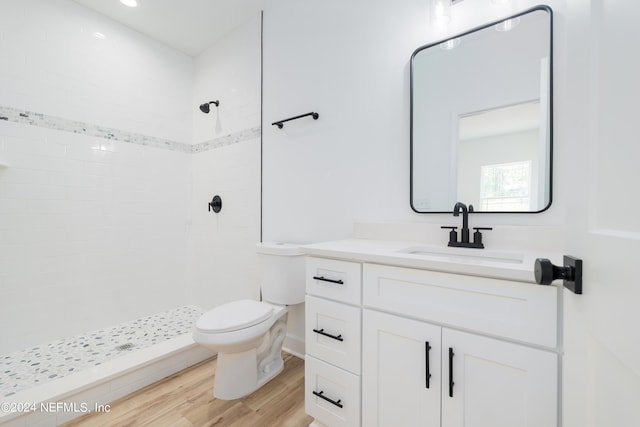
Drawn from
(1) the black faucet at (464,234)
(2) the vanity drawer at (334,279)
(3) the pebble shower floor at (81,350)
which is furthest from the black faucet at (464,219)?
(3) the pebble shower floor at (81,350)

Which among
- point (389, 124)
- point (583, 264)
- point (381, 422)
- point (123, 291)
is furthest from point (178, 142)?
point (583, 264)

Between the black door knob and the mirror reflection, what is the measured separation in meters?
0.80

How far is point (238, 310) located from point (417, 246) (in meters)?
1.04

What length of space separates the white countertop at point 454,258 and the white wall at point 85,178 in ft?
6.47

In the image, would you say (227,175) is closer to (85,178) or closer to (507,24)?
(85,178)

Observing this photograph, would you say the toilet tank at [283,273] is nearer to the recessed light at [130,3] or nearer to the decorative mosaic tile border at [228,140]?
the decorative mosaic tile border at [228,140]

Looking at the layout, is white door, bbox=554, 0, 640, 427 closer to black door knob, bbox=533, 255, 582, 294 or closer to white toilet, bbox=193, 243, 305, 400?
black door knob, bbox=533, 255, 582, 294

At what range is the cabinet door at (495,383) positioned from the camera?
752 millimetres

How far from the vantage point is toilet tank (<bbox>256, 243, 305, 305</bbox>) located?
5.73 ft

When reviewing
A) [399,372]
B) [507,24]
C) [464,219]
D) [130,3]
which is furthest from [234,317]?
[130,3]

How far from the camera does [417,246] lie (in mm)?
1325

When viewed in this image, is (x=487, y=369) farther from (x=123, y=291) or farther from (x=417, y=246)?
(x=123, y=291)

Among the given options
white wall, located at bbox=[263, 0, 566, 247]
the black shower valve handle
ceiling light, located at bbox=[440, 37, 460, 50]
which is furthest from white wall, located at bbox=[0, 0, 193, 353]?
ceiling light, located at bbox=[440, 37, 460, 50]

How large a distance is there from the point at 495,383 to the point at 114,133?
293 cm
